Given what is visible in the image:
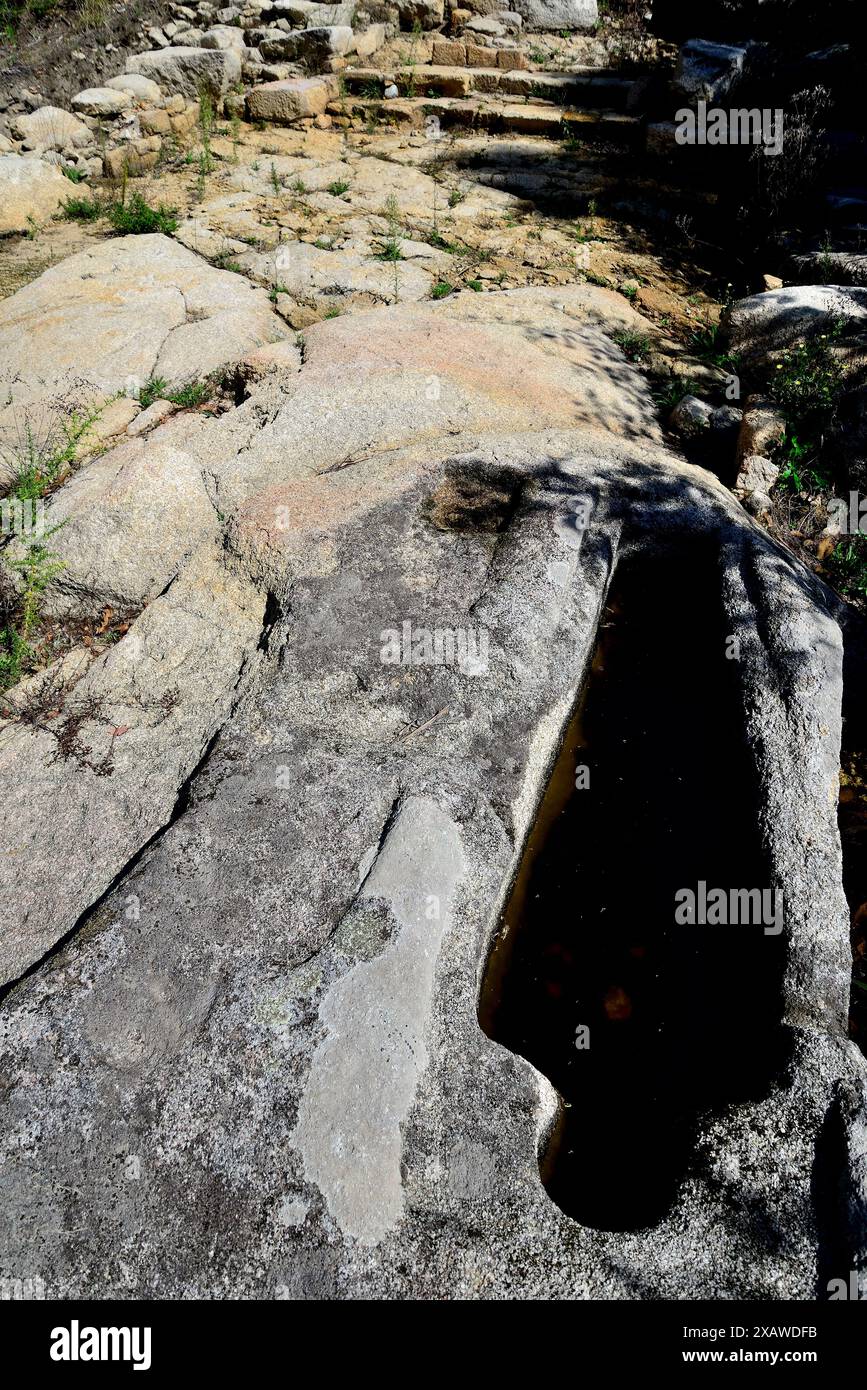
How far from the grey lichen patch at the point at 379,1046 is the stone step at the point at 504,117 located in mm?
8894

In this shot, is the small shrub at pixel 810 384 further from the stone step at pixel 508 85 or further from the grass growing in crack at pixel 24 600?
the stone step at pixel 508 85

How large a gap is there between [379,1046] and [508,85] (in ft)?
34.7

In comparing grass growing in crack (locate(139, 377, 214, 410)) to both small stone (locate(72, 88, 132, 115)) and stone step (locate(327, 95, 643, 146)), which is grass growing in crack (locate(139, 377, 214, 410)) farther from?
stone step (locate(327, 95, 643, 146))

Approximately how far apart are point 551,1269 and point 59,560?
317cm

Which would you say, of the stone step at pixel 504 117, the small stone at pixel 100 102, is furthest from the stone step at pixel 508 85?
Result: the small stone at pixel 100 102

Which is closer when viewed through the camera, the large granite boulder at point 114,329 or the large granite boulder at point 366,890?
the large granite boulder at point 366,890

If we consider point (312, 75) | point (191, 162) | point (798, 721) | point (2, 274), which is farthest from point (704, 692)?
Result: point (312, 75)

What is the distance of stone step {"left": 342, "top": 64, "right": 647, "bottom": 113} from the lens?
9.09 meters

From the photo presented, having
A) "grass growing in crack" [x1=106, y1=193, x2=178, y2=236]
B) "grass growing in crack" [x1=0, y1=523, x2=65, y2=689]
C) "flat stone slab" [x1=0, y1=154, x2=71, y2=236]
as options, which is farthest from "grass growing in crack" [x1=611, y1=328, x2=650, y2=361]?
"flat stone slab" [x1=0, y1=154, x2=71, y2=236]

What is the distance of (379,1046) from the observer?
210cm

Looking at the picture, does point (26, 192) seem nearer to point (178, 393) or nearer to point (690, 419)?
point (178, 393)

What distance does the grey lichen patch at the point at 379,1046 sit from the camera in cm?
192

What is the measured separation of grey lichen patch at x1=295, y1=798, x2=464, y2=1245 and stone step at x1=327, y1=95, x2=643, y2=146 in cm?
889

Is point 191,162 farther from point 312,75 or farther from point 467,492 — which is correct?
point 467,492
